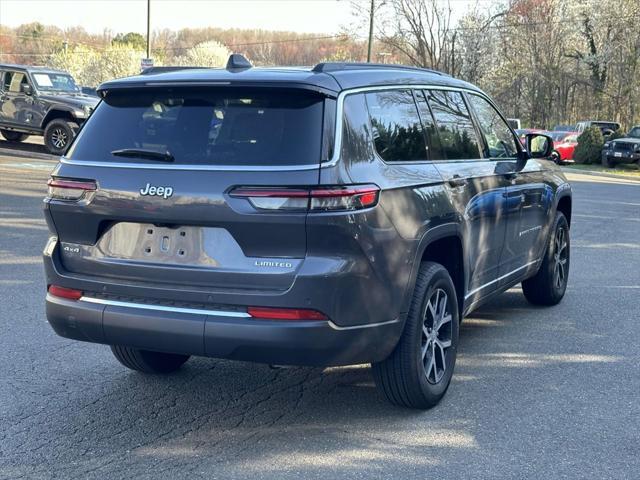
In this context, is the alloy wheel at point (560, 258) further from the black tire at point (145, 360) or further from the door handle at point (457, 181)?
the black tire at point (145, 360)

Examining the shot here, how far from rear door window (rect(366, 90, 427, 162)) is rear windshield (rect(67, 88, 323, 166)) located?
1.55 feet

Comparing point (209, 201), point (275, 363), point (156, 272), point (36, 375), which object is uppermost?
point (209, 201)

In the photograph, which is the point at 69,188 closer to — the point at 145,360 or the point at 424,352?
the point at 145,360

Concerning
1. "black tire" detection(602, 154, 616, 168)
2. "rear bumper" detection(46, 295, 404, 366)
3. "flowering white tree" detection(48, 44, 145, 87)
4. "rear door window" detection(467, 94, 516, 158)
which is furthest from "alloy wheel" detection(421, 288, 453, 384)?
"flowering white tree" detection(48, 44, 145, 87)

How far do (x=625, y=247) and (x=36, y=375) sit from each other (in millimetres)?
8234

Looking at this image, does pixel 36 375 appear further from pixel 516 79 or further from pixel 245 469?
pixel 516 79

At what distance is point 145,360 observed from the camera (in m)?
5.02

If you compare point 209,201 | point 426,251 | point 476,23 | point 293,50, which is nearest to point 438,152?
point 426,251

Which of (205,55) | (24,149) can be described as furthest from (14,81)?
(205,55)

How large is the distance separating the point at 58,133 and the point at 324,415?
1750cm

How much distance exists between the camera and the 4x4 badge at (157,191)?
3.88 metres

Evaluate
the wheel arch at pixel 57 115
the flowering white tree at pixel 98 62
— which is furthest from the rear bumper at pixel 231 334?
the flowering white tree at pixel 98 62

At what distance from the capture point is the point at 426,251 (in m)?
4.64

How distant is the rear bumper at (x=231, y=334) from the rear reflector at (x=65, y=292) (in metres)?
0.09
